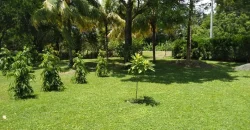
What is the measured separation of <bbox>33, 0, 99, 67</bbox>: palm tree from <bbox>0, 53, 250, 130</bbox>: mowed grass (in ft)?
18.3

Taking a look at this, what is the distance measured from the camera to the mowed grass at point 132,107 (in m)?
7.43

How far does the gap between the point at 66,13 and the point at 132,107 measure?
32.1 feet

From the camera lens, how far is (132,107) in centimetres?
901

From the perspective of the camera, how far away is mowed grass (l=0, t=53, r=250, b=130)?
7426 mm

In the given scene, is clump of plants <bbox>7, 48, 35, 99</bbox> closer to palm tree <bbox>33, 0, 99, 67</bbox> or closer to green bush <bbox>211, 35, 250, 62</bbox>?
palm tree <bbox>33, 0, 99, 67</bbox>

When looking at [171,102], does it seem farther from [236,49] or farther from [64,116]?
[236,49]

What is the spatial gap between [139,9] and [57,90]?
1015 cm

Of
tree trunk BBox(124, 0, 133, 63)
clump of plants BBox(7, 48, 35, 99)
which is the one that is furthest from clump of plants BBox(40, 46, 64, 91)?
tree trunk BBox(124, 0, 133, 63)

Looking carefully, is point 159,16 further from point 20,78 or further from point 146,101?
point 20,78

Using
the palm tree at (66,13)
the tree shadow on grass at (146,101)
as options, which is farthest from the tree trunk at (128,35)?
the tree shadow on grass at (146,101)

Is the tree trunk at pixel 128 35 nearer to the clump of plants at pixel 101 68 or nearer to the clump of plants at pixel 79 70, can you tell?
the clump of plants at pixel 101 68

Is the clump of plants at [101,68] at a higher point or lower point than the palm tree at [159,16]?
lower

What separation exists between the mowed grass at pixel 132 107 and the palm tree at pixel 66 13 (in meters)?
5.57

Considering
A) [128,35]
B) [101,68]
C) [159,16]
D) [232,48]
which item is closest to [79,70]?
[101,68]
